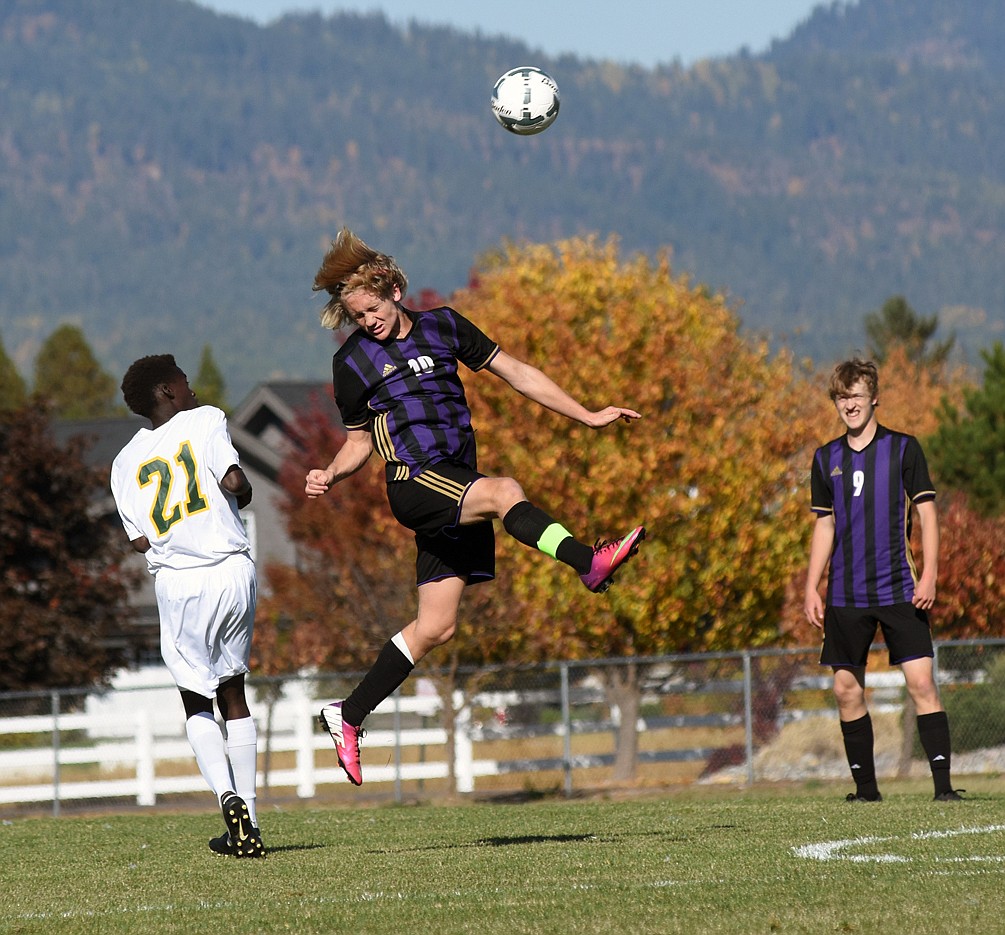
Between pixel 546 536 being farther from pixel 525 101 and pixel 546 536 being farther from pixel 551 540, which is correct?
pixel 525 101

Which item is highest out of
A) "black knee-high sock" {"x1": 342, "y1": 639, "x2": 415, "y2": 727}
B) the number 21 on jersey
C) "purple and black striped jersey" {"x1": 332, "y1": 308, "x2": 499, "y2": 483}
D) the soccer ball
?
the soccer ball

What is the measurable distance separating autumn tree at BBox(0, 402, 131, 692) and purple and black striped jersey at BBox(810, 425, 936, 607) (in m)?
18.6

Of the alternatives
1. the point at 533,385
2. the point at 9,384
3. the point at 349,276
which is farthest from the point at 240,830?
the point at 9,384

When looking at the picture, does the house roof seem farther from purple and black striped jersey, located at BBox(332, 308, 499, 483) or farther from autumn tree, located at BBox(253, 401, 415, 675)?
purple and black striped jersey, located at BBox(332, 308, 499, 483)

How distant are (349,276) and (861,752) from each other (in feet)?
14.2

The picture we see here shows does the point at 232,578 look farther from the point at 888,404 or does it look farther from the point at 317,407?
the point at 888,404

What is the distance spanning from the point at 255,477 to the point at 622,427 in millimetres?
21910

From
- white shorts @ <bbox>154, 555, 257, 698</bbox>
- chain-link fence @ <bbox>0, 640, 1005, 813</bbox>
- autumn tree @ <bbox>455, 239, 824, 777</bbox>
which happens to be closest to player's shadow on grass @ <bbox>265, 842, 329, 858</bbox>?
white shorts @ <bbox>154, 555, 257, 698</bbox>

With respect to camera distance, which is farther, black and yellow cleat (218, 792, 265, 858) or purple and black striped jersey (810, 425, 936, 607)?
purple and black striped jersey (810, 425, 936, 607)

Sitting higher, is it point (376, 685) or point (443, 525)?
point (443, 525)

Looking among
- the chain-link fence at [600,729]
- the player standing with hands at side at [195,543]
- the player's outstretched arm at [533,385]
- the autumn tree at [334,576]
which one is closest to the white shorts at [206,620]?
the player standing with hands at side at [195,543]

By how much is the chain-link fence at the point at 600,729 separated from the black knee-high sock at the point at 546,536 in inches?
349

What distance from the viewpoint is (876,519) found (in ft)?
30.2

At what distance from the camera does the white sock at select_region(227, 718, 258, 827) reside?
289 inches
